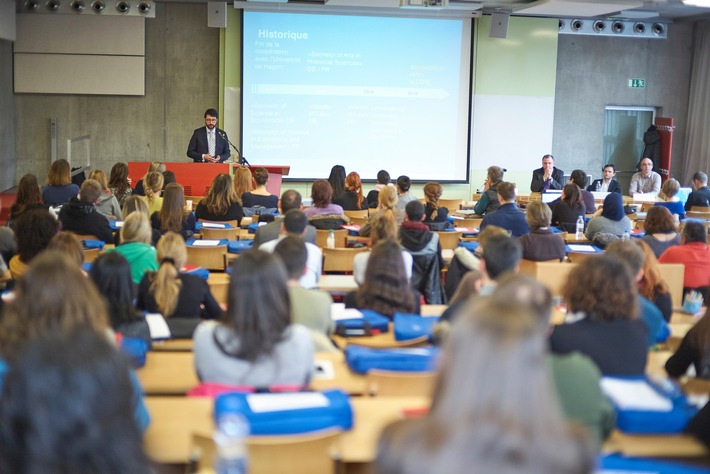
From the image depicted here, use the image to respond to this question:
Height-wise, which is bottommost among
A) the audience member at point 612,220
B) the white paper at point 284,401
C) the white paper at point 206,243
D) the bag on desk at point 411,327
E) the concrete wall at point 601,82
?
the bag on desk at point 411,327

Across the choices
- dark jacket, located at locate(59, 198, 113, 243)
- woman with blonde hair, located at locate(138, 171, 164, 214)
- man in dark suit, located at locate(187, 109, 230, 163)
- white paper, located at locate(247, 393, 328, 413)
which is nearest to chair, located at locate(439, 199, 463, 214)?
man in dark suit, located at locate(187, 109, 230, 163)

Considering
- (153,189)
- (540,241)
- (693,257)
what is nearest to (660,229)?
(693,257)

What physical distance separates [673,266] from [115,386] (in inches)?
191

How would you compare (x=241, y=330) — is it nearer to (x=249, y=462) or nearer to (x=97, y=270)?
(x=249, y=462)

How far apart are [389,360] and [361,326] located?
3.02 ft

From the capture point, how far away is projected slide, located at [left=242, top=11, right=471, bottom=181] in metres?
14.2

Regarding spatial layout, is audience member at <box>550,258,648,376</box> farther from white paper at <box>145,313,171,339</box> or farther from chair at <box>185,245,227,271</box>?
chair at <box>185,245,227,271</box>

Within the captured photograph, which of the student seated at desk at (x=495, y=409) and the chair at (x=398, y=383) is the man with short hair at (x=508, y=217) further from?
the student seated at desk at (x=495, y=409)

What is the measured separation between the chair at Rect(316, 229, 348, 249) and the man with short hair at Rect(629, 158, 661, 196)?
7018mm

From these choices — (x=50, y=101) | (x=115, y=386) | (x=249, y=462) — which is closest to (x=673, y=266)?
(x=249, y=462)

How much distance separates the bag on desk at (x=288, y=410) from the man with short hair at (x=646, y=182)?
11569mm

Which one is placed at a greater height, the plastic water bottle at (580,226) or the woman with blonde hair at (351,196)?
the woman with blonde hair at (351,196)

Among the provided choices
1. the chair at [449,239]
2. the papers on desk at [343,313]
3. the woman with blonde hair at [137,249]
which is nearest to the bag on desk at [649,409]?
the papers on desk at [343,313]

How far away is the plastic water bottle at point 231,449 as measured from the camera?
241cm
